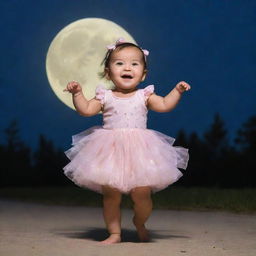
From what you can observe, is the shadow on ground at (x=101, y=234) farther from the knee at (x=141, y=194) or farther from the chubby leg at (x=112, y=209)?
the knee at (x=141, y=194)

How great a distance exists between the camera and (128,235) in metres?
6.84

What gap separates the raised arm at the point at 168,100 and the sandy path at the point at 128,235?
1272 millimetres

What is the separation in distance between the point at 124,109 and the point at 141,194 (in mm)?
816

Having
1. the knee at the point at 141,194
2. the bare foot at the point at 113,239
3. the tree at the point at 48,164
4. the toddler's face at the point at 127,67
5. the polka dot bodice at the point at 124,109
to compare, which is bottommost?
the tree at the point at 48,164

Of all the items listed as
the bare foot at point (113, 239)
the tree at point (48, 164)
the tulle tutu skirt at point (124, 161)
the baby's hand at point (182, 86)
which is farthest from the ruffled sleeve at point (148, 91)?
the tree at point (48, 164)

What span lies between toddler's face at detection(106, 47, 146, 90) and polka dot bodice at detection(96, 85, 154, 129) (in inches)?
4.7

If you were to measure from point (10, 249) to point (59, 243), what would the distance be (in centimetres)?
59

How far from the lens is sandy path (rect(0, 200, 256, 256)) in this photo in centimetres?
526

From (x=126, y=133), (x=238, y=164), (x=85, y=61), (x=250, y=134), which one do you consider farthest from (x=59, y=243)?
(x=250, y=134)

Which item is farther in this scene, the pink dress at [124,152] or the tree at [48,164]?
the tree at [48,164]

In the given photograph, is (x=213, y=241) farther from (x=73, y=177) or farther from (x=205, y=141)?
(x=205, y=141)

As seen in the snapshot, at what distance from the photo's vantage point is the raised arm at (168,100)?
6.02 m

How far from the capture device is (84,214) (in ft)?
33.5

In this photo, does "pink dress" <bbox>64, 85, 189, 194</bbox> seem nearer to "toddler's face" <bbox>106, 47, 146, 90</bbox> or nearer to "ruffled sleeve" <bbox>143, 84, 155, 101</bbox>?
"ruffled sleeve" <bbox>143, 84, 155, 101</bbox>
